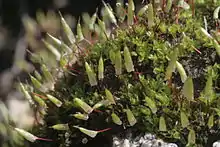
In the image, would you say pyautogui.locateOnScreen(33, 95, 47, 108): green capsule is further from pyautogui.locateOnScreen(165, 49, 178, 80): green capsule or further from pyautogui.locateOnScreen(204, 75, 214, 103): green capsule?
pyautogui.locateOnScreen(204, 75, 214, 103): green capsule

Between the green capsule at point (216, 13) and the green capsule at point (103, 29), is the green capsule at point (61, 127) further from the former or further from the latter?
the green capsule at point (216, 13)

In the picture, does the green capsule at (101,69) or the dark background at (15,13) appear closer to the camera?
the green capsule at (101,69)

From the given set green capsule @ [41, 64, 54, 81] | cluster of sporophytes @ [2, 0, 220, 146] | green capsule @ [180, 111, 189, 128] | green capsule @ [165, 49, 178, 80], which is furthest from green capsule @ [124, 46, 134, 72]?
green capsule @ [41, 64, 54, 81]

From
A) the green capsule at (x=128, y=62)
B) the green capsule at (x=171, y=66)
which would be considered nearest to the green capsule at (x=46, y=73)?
the green capsule at (x=128, y=62)

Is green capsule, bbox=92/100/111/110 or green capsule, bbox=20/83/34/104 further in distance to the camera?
green capsule, bbox=20/83/34/104

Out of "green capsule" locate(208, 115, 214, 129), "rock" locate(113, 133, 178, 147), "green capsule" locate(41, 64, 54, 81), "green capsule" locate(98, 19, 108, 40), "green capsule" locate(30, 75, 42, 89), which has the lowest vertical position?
"rock" locate(113, 133, 178, 147)

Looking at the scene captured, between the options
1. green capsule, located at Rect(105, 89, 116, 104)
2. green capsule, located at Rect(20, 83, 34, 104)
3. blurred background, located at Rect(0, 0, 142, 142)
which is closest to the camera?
green capsule, located at Rect(105, 89, 116, 104)

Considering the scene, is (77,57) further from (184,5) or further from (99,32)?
(184,5)

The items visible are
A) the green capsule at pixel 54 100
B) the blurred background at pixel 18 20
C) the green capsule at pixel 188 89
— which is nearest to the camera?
the green capsule at pixel 188 89

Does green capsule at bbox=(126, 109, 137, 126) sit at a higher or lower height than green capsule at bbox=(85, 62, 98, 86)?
lower
